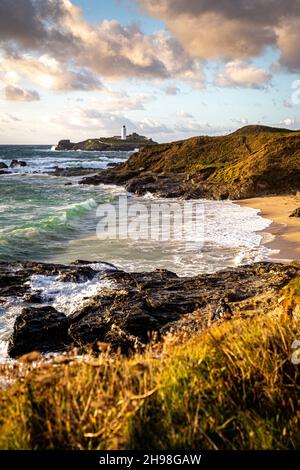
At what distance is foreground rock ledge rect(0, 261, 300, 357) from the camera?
880 cm

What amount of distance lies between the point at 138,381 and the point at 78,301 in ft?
27.3

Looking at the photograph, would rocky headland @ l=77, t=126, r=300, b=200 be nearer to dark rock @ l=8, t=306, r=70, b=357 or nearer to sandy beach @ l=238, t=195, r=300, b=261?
sandy beach @ l=238, t=195, r=300, b=261

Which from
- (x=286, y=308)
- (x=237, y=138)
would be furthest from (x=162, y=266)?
(x=237, y=138)

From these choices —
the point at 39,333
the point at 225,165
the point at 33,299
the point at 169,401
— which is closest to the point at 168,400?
the point at 169,401

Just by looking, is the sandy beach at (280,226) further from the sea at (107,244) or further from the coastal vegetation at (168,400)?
the coastal vegetation at (168,400)

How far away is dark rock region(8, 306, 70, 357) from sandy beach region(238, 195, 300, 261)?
9.17 m

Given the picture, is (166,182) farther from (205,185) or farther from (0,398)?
(0,398)

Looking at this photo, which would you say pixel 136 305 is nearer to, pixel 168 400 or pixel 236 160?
pixel 168 400

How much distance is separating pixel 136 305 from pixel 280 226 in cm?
1480

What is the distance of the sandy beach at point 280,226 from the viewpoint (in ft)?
55.7

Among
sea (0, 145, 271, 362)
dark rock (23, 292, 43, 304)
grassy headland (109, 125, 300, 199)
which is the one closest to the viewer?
dark rock (23, 292, 43, 304)

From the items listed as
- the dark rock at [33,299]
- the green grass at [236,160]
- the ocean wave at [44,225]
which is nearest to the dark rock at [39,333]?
the dark rock at [33,299]

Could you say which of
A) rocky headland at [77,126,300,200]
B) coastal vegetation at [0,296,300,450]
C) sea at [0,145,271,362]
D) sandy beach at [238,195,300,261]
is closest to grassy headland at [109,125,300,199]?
rocky headland at [77,126,300,200]

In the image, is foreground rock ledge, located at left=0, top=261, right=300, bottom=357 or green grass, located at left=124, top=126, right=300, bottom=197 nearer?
foreground rock ledge, located at left=0, top=261, right=300, bottom=357
